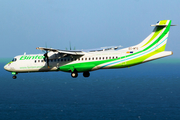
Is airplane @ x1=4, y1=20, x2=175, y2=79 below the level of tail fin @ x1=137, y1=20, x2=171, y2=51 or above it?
below

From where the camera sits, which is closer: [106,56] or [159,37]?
[159,37]

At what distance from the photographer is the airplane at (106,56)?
3597 cm

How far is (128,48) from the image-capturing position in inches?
1481

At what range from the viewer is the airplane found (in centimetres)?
3597

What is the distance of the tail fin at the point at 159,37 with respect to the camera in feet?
117

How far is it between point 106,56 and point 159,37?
9015mm

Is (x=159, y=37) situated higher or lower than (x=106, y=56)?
higher

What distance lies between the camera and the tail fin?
117 ft

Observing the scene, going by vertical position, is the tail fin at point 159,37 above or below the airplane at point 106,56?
above

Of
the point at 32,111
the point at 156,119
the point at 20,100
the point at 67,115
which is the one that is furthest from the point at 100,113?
the point at 20,100

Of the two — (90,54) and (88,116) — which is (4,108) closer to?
(88,116)

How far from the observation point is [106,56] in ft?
122

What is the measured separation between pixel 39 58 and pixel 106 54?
41.7ft

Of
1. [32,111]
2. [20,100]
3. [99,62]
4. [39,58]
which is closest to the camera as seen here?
[99,62]
